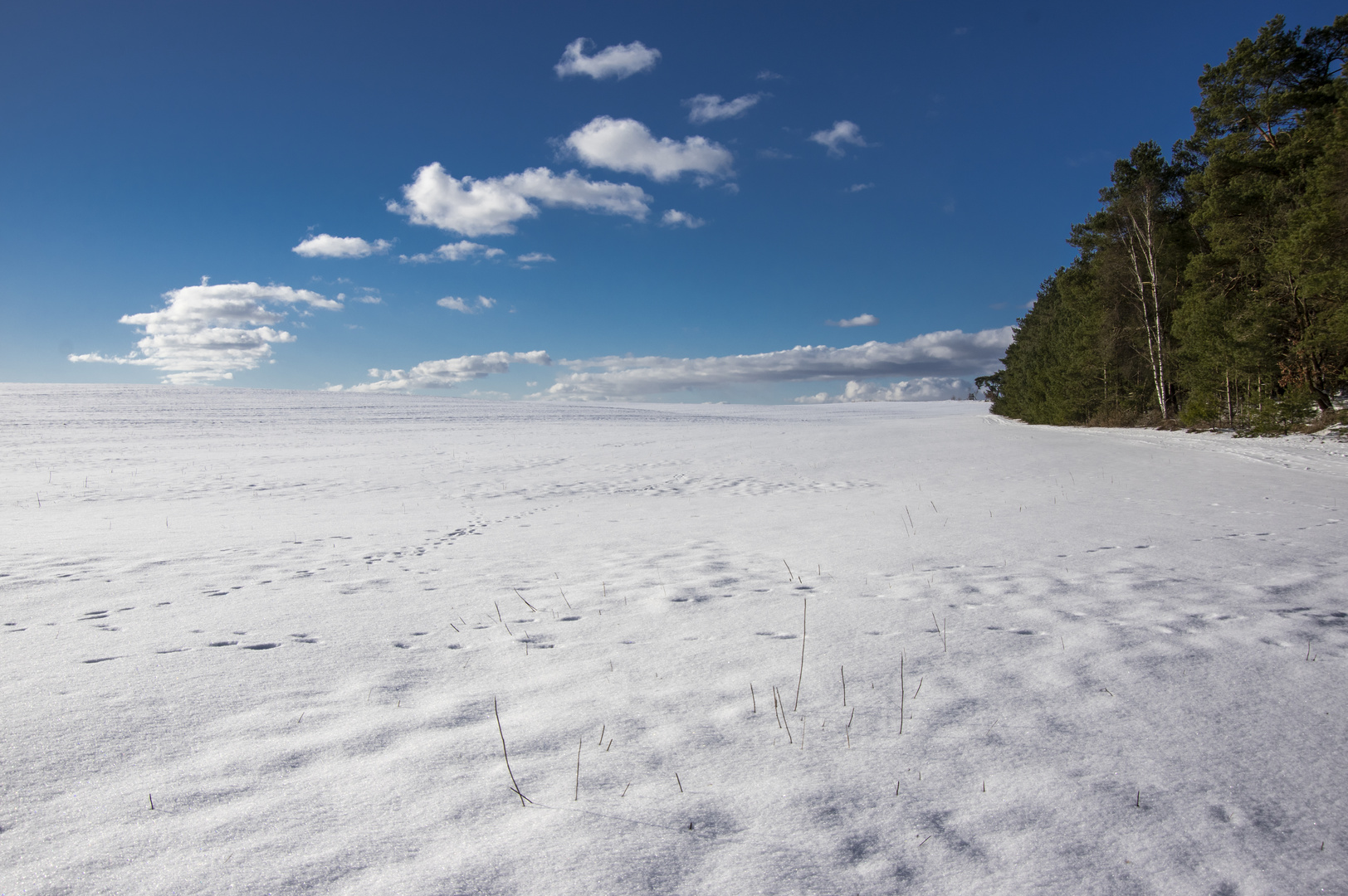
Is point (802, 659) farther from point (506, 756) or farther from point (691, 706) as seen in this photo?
point (506, 756)

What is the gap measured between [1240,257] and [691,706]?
2418cm

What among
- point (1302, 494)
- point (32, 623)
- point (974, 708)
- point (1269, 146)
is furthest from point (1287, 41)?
point (32, 623)

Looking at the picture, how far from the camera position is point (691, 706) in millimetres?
2961

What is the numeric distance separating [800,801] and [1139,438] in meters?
23.7

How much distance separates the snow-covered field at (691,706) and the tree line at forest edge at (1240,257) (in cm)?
1300

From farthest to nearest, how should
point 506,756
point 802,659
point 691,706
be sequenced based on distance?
point 802,659 < point 691,706 < point 506,756

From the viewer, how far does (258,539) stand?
7.46 metres

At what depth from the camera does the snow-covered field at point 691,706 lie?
76.5 inches

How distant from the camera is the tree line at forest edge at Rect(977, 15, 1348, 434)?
1580 centimetres

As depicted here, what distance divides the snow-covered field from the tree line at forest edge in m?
13.0

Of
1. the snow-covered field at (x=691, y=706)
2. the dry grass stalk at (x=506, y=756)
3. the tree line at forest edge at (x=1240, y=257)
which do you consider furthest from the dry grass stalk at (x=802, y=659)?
the tree line at forest edge at (x=1240, y=257)

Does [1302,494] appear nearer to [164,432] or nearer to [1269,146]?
[1269,146]

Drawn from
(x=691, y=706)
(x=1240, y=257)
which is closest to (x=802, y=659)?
(x=691, y=706)

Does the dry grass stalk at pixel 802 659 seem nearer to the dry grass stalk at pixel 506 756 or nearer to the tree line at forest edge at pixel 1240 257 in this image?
the dry grass stalk at pixel 506 756
